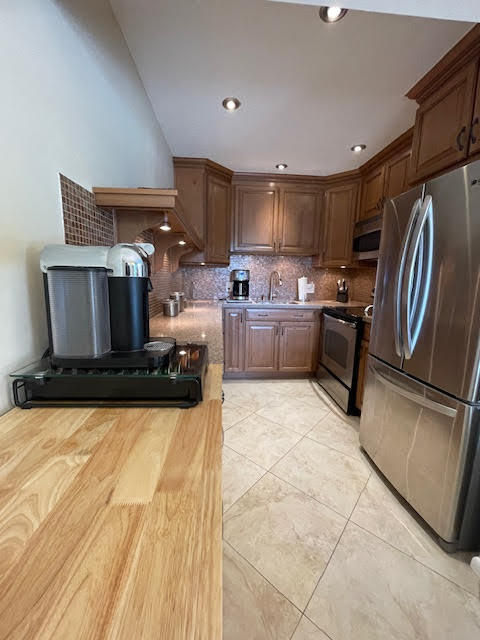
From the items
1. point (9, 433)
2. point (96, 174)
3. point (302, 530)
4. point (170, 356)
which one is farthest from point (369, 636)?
point (96, 174)

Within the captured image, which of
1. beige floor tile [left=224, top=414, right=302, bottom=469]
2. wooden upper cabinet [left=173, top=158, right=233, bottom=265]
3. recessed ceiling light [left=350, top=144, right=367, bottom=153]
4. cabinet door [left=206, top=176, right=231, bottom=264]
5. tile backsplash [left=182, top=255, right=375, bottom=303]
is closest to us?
beige floor tile [left=224, top=414, right=302, bottom=469]

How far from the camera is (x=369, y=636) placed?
85 cm

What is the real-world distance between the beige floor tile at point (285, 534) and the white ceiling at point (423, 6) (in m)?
1.96

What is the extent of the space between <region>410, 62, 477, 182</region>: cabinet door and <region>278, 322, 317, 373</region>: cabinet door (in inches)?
63.7

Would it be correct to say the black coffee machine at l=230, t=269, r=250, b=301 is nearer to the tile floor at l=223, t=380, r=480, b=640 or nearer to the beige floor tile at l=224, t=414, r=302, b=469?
the beige floor tile at l=224, t=414, r=302, b=469

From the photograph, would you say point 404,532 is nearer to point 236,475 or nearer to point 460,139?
point 236,475

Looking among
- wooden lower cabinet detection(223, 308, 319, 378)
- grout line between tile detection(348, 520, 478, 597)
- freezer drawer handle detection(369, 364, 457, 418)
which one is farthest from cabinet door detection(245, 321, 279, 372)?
grout line between tile detection(348, 520, 478, 597)

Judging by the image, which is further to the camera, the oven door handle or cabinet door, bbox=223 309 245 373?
cabinet door, bbox=223 309 245 373

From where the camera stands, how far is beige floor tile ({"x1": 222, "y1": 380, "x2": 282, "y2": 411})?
2.39 m

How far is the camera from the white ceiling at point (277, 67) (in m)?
1.19

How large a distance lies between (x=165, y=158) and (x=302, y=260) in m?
1.97

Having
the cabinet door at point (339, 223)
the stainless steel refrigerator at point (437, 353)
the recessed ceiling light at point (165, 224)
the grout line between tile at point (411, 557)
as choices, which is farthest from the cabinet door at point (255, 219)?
the grout line between tile at point (411, 557)

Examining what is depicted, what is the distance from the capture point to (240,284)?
10.1 ft

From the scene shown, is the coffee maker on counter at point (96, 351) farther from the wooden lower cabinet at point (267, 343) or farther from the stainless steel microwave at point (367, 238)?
the stainless steel microwave at point (367, 238)
